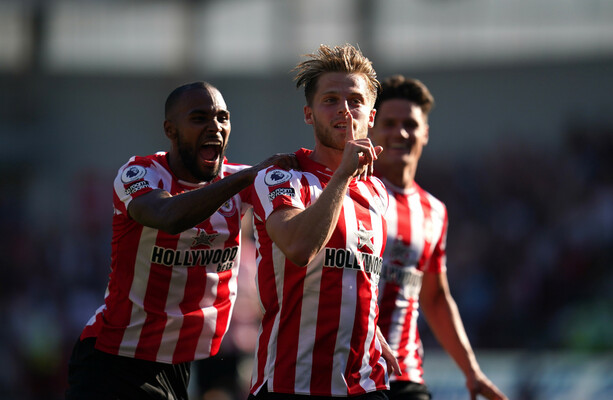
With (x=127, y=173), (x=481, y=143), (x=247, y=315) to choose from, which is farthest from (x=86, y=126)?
(x=127, y=173)

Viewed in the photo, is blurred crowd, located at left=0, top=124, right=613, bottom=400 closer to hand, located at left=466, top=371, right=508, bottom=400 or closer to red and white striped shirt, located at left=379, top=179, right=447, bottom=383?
red and white striped shirt, located at left=379, top=179, right=447, bottom=383

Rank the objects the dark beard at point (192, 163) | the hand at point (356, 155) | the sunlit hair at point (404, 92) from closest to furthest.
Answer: the hand at point (356, 155)
the dark beard at point (192, 163)
the sunlit hair at point (404, 92)

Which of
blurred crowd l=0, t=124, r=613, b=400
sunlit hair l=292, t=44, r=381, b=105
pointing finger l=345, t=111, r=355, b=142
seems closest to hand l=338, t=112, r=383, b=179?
pointing finger l=345, t=111, r=355, b=142

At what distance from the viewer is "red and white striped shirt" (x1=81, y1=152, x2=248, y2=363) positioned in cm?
450

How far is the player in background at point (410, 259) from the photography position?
5117mm

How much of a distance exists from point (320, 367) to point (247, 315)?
6.30 m

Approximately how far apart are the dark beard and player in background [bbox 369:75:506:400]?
1.17m

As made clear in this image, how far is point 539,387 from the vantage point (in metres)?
9.35

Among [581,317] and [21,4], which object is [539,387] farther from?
[21,4]

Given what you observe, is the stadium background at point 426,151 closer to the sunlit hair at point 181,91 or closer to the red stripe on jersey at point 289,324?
the sunlit hair at point 181,91

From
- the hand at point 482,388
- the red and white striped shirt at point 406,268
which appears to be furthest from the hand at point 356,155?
the hand at point 482,388

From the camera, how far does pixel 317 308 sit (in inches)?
145

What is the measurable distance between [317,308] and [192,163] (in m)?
1.35

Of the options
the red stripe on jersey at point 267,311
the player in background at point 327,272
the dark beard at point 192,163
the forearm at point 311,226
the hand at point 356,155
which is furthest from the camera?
the dark beard at point 192,163
